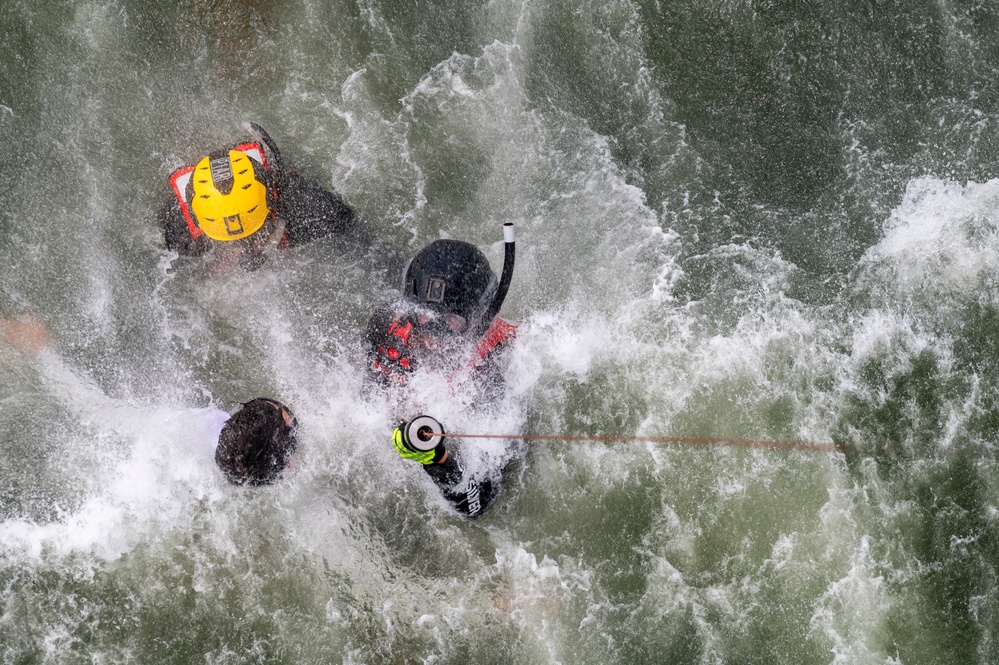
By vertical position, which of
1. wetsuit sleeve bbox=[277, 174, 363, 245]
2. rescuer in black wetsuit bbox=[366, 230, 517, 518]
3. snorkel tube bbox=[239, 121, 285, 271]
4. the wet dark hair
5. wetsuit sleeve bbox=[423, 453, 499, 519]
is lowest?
the wet dark hair

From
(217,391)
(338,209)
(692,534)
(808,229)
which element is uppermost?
(808,229)

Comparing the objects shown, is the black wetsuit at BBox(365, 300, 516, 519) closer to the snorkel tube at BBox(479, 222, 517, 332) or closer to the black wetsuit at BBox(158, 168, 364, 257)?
the snorkel tube at BBox(479, 222, 517, 332)

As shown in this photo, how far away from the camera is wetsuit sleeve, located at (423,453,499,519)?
19.1ft

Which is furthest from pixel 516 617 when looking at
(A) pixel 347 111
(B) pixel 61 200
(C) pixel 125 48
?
(C) pixel 125 48

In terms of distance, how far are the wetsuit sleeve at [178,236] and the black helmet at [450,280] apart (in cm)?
245

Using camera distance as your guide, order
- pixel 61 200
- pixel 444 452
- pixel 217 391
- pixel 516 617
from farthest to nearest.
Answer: pixel 61 200
pixel 217 391
pixel 516 617
pixel 444 452

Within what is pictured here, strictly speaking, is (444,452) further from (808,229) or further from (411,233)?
(808,229)

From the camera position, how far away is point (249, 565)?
21.8 ft

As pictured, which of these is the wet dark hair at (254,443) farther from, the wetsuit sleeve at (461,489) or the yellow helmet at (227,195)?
the yellow helmet at (227,195)

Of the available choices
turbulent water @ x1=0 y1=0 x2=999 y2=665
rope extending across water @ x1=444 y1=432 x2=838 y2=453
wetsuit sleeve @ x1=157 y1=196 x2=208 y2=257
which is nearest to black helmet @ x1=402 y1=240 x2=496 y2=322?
turbulent water @ x1=0 y1=0 x2=999 y2=665

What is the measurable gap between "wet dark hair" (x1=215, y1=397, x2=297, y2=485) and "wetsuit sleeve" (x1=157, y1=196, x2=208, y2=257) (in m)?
2.11

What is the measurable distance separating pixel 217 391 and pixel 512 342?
2.89m

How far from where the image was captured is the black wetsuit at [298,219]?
710 cm

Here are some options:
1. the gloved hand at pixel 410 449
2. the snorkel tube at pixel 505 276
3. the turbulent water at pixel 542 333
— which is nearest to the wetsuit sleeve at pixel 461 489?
the turbulent water at pixel 542 333
